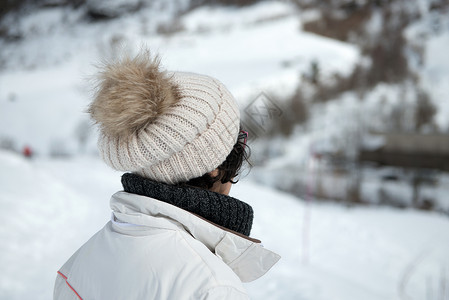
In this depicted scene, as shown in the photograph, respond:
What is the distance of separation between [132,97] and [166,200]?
0.23 meters

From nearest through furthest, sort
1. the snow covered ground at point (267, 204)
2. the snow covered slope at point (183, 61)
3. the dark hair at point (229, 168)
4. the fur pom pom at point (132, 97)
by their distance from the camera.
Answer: the fur pom pom at point (132, 97), the dark hair at point (229, 168), the snow covered ground at point (267, 204), the snow covered slope at point (183, 61)

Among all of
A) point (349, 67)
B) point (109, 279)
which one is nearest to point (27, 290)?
point (109, 279)

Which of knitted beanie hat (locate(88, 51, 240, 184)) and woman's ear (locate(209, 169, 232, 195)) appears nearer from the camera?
knitted beanie hat (locate(88, 51, 240, 184))

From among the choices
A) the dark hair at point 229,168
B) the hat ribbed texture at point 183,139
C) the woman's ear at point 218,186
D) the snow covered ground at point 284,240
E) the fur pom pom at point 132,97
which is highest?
the fur pom pom at point 132,97

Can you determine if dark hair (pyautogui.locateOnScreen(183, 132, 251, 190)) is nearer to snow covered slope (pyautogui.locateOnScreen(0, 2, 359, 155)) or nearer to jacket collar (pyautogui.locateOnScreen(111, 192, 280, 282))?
jacket collar (pyautogui.locateOnScreen(111, 192, 280, 282))

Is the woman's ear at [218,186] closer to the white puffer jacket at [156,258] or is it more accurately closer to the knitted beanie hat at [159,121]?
the knitted beanie hat at [159,121]

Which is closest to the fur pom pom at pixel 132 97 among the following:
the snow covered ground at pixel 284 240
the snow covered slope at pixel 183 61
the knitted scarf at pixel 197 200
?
the knitted scarf at pixel 197 200

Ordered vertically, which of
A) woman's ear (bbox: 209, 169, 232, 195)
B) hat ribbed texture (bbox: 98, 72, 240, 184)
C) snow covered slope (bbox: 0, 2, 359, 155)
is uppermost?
hat ribbed texture (bbox: 98, 72, 240, 184)

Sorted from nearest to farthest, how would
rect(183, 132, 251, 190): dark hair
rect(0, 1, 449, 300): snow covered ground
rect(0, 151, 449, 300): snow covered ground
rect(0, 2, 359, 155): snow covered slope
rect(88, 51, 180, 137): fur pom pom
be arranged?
rect(88, 51, 180, 137): fur pom pom < rect(183, 132, 251, 190): dark hair < rect(0, 151, 449, 300): snow covered ground < rect(0, 1, 449, 300): snow covered ground < rect(0, 2, 359, 155): snow covered slope

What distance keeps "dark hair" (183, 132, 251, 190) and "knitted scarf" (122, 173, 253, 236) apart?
0.22 feet

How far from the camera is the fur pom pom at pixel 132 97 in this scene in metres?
0.82

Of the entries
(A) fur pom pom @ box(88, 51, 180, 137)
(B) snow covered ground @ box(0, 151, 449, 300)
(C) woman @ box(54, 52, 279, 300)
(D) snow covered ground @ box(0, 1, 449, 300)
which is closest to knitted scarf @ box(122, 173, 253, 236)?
(C) woman @ box(54, 52, 279, 300)

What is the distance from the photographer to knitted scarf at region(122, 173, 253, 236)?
0.83 metres

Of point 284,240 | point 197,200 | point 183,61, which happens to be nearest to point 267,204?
point 284,240
